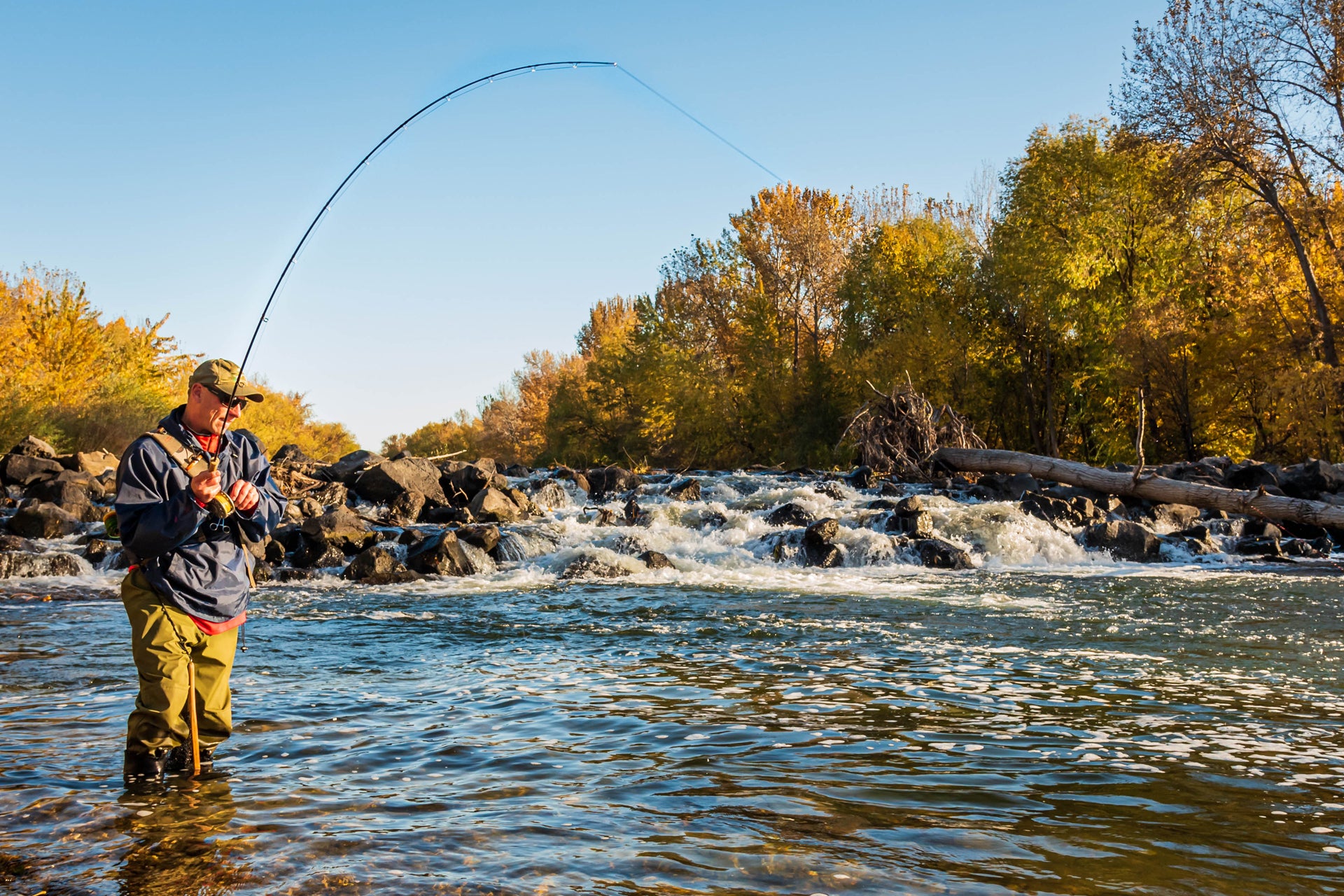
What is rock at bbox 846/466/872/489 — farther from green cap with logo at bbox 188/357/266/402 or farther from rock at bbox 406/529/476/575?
green cap with logo at bbox 188/357/266/402

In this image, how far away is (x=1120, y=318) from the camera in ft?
109

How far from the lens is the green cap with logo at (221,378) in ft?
14.3

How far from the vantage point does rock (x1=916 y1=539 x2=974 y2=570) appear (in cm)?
1587

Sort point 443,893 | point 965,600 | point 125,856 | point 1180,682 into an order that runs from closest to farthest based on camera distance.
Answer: point 443,893 → point 125,856 → point 1180,682 → point 965,600

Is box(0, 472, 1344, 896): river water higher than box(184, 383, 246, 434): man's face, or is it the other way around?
box(184, 383, 246, 434): man's face

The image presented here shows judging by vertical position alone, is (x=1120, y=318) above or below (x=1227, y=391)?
above

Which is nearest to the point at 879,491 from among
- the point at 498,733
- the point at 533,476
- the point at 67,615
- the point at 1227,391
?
the point at 533,476

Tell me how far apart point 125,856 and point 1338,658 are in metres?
8.41

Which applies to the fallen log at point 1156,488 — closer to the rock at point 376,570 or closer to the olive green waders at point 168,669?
the rock at point 376,570

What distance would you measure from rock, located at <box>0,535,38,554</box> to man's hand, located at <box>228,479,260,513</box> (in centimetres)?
1359

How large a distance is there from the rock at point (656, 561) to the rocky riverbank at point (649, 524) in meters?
0.05

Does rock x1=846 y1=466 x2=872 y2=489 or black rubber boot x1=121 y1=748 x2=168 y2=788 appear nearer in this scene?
black rubber boot x1=121 y1=748 x2=168 y2=788

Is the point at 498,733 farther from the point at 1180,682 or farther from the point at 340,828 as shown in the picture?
the point at 1180,682

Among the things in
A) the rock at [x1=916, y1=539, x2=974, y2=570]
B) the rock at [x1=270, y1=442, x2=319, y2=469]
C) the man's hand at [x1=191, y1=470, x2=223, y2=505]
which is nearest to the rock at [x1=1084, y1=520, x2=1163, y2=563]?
the rock at [x1=916, y1=539, x2=974, y2=570]
